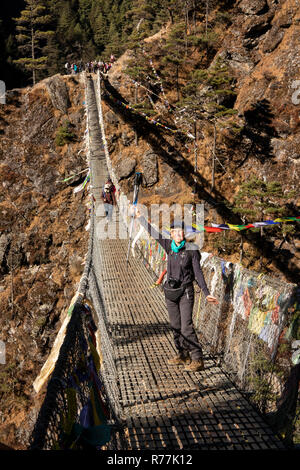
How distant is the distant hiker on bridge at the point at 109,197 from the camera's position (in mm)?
11320

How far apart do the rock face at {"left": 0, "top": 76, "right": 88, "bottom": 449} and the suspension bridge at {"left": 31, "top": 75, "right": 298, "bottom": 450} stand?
18.4 metres

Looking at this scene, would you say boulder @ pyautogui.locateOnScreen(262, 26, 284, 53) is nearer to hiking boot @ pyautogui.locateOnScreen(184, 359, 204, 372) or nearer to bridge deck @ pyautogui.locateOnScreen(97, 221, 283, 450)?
bridge deck @ pyautogui.locateOnScreen(97, 221, 283, 450)

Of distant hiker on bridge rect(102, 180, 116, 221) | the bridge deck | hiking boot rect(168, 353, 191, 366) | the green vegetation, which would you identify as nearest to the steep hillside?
the green vegetation

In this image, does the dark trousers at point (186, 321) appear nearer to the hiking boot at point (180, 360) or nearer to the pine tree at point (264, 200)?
the hiking boot at point (180, 360)

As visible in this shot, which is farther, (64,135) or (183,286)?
(64,135)

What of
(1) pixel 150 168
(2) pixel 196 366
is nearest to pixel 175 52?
(1) pixel 150 168

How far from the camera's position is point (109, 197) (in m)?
11.6

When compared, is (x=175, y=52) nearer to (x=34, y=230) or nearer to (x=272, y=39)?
(x=272, y=39)

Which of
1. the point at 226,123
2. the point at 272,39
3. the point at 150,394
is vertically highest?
the point at 272,39

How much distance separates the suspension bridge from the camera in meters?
1.96

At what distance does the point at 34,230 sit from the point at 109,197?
47.5 feet

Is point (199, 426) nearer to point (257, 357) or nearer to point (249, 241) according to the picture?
point (257, 357)

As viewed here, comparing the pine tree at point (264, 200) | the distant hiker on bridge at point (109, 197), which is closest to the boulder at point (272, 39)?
the pine tree at point (264, 200)

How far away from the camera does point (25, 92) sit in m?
27.0
